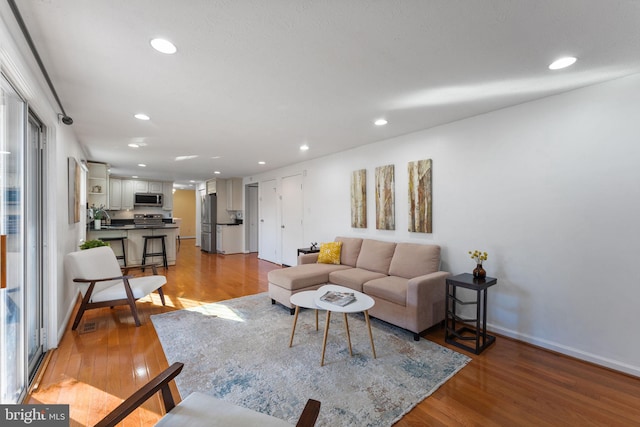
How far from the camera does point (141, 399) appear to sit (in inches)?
41.7

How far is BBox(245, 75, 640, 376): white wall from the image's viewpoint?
2191 mm

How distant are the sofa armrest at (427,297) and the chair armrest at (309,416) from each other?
1.81 m

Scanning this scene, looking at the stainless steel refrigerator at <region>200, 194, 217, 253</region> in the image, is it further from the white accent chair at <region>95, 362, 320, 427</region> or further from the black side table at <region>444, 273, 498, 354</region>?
the white accent chair at <region>95, 362, 320, 427</region>

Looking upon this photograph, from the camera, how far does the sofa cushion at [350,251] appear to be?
4078mm

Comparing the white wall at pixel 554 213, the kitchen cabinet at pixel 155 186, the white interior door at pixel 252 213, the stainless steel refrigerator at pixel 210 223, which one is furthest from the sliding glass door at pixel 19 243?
the kitchen cabinet at pixel 155 186

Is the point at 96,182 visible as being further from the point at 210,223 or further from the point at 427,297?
the point at 427,297

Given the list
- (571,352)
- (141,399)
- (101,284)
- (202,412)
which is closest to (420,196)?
(571,352)

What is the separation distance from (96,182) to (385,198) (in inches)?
234

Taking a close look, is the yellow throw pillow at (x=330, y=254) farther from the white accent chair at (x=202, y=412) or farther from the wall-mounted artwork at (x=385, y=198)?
the white accent chair at (x=202, y=412)

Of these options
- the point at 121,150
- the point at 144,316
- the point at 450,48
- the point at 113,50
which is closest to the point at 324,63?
the point at 450,48

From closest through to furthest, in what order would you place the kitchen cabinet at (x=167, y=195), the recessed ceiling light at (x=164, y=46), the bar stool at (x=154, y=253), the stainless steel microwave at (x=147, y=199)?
the recessed ceiling light at (x=164, y=46), the bar stool at (x=154, y=253), the stainless steel microwave at (x=147, y=199), the kitchen cabinet at (x=167, y=195)

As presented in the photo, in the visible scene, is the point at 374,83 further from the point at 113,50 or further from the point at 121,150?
the point at 121,150

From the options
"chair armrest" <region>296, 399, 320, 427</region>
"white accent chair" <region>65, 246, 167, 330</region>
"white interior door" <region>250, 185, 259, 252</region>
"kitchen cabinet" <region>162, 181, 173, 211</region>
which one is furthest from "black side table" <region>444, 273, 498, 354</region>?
"kitchen cabinet" <region>162, 181, 173, 211</region>

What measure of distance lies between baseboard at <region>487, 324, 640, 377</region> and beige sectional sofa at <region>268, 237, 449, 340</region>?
641 mm
